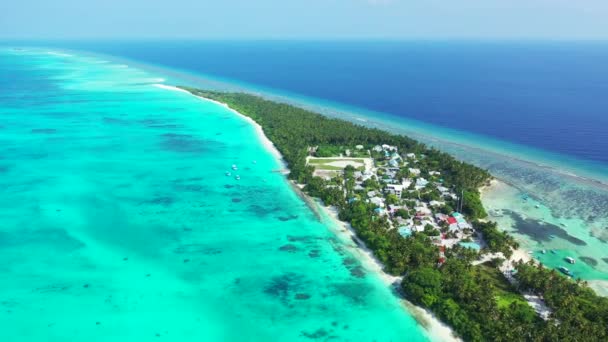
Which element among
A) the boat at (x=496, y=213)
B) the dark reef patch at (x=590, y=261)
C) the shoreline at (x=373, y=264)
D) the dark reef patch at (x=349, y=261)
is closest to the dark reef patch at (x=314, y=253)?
the dark reef patch at (x=349, y=261)

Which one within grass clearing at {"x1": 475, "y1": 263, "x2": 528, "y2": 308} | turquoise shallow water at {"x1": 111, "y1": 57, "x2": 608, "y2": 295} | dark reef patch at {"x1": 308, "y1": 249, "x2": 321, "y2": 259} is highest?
turquoise shallow water at {"x1": 111, "y1": 57, "x2": 608, "y2": 295}

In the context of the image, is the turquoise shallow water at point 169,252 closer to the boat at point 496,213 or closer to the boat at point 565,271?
the boat at point 565,271

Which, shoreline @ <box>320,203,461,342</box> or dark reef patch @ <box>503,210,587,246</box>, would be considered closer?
shoreline @ <box>320,203,461,342</box>

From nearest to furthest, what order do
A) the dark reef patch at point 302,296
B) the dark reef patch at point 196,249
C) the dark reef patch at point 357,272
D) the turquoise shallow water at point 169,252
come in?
the turquoise shallow water at point 169,252, the dark reef patch at point 302,296, the dark reef patch at point 357,272, the dark reef patch at point 196,249

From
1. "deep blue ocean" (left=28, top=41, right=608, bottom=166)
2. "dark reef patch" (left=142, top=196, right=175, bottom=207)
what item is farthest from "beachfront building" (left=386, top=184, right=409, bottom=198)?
"deep blue ocean" (left=28, top=41, right=608, bottom=166)

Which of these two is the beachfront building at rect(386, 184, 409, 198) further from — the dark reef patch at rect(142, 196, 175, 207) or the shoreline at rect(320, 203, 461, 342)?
the dark reef patch at rect(142, 196, 175, 207)

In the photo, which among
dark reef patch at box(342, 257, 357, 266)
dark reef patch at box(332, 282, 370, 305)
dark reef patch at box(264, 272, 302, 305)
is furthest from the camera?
dark reef patch at box(342, 257, 357, 266)
